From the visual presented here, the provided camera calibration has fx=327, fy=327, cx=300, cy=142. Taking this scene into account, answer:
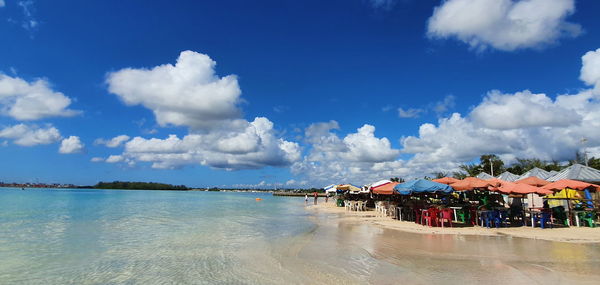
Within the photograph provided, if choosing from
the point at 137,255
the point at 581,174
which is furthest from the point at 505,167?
the point at 137,255

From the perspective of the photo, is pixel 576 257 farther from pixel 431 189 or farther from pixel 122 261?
pixel 122 261

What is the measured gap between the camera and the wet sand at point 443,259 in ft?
20.7

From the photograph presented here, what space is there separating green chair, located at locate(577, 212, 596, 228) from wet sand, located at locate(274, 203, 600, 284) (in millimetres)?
3417

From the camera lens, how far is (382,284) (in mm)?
6031

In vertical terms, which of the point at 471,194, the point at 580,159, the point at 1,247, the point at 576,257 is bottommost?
the point at 1,247

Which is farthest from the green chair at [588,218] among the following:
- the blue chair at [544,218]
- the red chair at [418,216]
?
the red chair at [418,216]

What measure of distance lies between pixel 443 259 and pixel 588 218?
9.64 meters

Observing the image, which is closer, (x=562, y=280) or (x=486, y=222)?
(x=562, y=280)

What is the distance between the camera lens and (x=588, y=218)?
13023mm

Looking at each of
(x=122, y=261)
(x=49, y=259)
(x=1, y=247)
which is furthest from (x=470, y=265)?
(x=1, y=247)

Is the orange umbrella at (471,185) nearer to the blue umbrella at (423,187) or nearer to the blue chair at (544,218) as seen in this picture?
the blue umbrella at (423,187)

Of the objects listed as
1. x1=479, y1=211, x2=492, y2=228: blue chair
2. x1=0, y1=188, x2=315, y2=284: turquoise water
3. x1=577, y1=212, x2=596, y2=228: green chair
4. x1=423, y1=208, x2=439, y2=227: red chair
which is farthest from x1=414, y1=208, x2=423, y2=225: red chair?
x1=577, y1=212, x2=596, y2=228: green chair

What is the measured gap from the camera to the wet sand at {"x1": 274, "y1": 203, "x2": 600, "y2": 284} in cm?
632

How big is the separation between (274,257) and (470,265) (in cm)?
477
